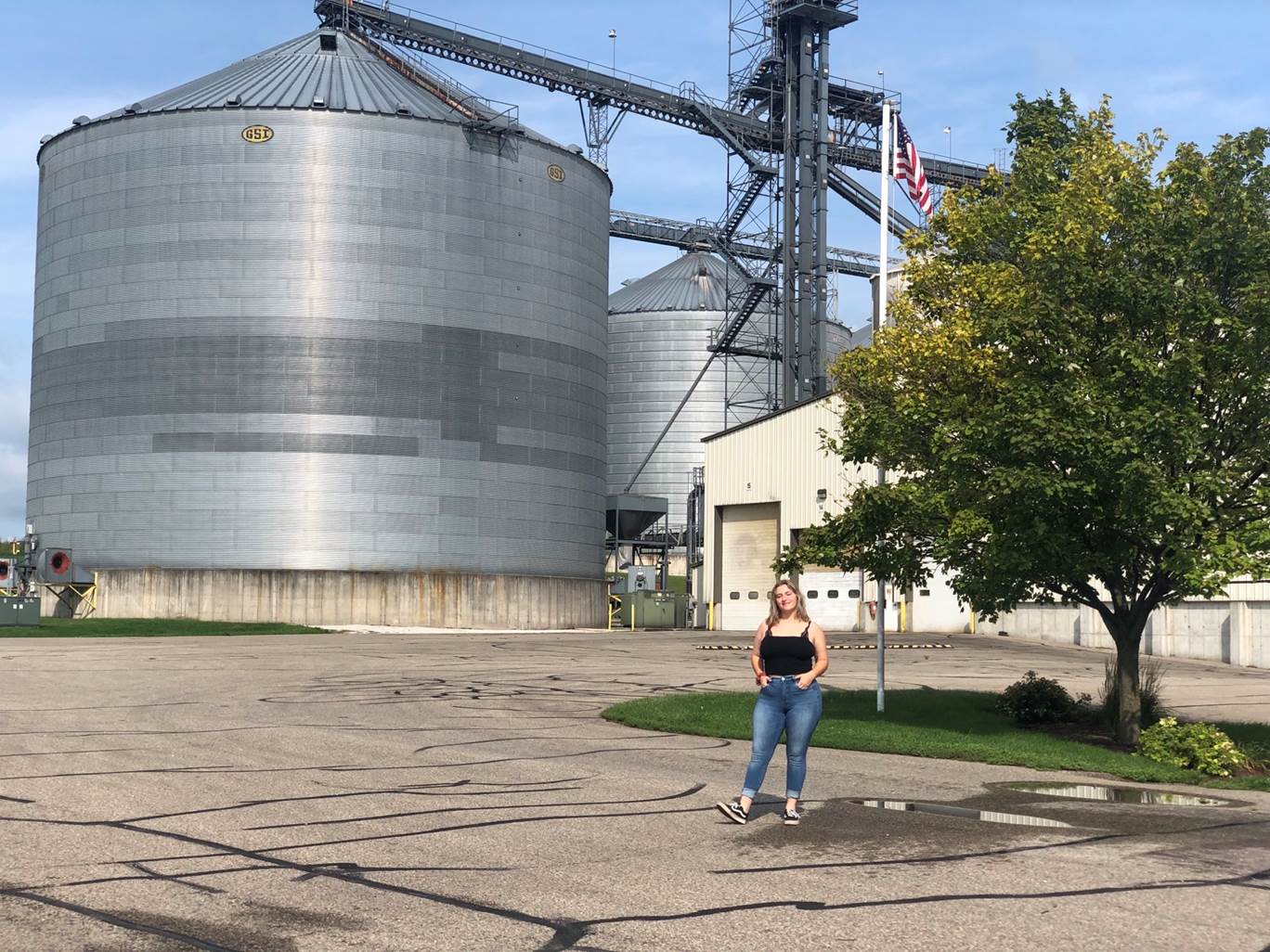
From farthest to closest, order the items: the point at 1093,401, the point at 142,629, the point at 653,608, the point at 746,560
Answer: the point at 653,608
the point at 746,560
the point at 142,629
the point at 1093,401

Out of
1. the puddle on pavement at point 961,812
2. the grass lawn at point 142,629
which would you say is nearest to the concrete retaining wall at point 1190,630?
the grass lawn at point 142,629

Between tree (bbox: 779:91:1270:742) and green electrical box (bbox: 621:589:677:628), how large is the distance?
41819 millimetres

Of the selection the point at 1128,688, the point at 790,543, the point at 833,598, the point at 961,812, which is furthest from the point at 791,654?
the point at 833,598

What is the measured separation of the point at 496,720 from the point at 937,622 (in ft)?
118

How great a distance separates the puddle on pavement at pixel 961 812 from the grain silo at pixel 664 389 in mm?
77105

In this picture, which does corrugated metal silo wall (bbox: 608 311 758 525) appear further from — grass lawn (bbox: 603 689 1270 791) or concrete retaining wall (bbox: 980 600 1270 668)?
grass lawn (bbox: 603 689 1270 791)

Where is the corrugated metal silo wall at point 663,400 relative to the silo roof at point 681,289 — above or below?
below

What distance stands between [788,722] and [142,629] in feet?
131

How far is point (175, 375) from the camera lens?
54875 mm

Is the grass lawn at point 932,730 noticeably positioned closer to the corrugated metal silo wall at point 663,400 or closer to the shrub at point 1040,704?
the shrub at point 1040,704

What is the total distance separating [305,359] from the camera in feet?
179

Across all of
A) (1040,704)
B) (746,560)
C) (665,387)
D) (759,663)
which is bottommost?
(1040,704)

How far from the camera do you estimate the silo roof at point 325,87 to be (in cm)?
5766

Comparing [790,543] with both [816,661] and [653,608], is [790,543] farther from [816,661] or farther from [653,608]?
[816,661]
